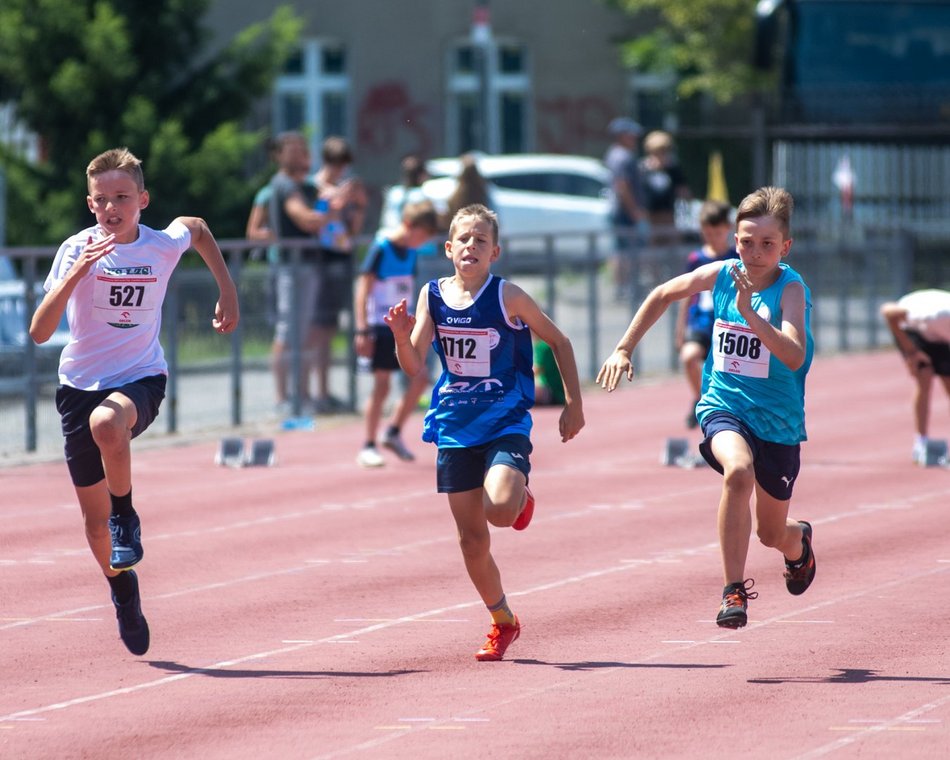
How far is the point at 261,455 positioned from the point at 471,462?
6.90 m

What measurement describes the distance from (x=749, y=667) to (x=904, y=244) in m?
17.8

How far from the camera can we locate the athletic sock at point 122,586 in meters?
7.62

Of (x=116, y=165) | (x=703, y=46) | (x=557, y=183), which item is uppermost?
(x=703, y=46)

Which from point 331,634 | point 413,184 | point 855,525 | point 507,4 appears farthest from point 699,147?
point 331,634

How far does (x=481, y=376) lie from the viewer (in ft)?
25.2

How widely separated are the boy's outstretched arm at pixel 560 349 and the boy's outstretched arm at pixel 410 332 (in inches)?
13.2

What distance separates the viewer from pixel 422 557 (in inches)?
399

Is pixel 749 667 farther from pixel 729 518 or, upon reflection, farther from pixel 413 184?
pixel 413 184

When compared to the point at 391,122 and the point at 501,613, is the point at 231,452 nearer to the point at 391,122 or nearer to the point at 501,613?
the point at 501,613

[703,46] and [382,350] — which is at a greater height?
[703,46]

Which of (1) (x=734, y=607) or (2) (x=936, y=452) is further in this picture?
(2) (x=936, y=452)

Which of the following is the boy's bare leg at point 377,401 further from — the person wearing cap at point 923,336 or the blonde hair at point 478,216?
the blonde hair at point 478,216

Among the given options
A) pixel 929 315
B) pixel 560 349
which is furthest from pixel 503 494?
pixel 929 315

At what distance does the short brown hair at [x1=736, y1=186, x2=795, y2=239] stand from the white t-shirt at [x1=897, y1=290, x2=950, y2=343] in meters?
5.13
